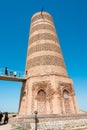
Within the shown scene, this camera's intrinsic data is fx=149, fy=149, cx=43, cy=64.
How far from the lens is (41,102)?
1578 cm

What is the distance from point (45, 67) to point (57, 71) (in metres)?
1.50

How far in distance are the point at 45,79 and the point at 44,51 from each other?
3.92m

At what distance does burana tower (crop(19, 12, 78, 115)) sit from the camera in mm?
15455

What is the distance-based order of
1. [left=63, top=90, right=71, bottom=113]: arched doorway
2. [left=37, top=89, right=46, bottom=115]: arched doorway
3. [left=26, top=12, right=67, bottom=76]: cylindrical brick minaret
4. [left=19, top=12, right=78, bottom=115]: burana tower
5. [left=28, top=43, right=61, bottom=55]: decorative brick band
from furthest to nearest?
[left=28, top=43, right=61, bottom=55]: decorative brick band, [left=26, top=12, right=67, bottom=76]: cylindrical brick minaret, [left=63, top=90, right=71, bottom=113]: arched doorway, [left=19, top=12, right=78, bottom=115]: burana tower, [left=37, top=89, right=46, bottom=115]: arched doorway

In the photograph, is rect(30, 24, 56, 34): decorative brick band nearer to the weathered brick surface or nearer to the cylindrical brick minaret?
the cylindrical brick minaret

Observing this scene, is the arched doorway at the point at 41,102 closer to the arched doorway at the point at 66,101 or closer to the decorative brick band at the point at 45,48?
the arched doorway at the point at 66,101

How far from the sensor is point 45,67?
57.7 feet

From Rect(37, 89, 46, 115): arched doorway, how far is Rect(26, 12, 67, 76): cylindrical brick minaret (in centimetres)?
234

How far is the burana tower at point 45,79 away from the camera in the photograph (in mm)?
15455

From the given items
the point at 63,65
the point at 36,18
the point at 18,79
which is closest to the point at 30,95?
the point at 18,79

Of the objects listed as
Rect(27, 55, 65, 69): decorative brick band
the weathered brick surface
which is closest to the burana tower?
Rect(27, 55, 65, 69): decorative brick band

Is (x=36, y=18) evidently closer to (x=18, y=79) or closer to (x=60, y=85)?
(x=18, y=79)

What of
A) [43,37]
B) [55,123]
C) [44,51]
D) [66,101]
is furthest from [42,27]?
[55,123]

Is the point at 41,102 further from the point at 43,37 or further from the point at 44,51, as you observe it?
the point at 43,37
